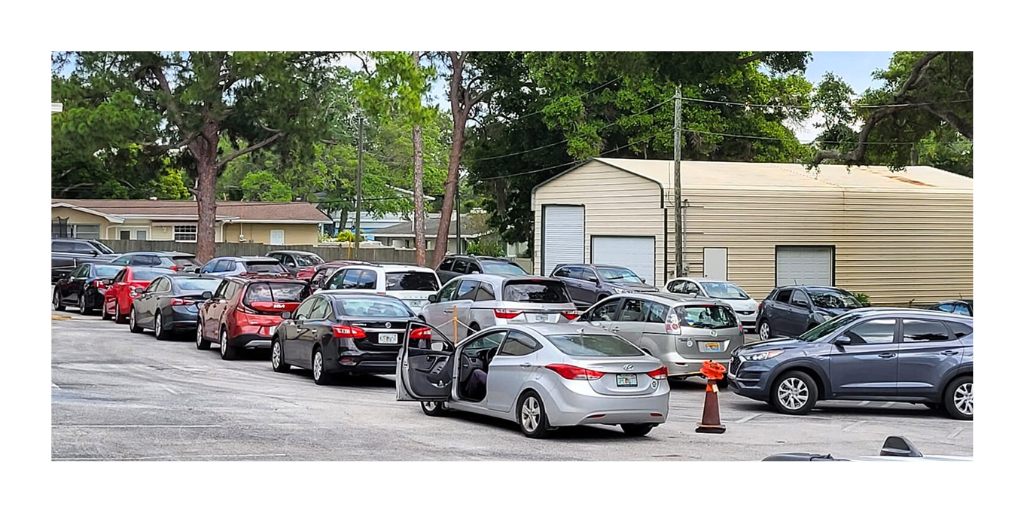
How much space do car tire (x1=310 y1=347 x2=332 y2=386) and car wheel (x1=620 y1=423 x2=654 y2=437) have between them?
5.58m

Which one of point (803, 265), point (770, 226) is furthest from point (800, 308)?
point (803, 265)

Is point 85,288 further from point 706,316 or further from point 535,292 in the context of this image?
point 706,316

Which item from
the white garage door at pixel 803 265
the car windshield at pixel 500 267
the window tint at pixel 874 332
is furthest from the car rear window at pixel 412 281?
the white garage door at pixel 803 265

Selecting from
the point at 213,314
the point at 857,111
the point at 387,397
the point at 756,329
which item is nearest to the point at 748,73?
the point at 857,111

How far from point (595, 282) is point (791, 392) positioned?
50.2 feet

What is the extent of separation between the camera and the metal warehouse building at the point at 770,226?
121ft

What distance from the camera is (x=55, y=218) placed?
59.5 m

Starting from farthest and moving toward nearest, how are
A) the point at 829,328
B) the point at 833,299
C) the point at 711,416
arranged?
the point at 833,299
the point at 829,328
the point at 711,416

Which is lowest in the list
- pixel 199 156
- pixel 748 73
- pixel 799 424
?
pixel 799 424

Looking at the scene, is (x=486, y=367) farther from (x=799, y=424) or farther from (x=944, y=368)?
(x=944, y=368)

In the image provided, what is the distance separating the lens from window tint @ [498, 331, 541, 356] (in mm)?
13688

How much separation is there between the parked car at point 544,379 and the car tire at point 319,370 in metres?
3.35

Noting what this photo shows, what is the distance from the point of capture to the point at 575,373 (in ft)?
42.8

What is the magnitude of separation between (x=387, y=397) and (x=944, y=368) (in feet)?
26.4
